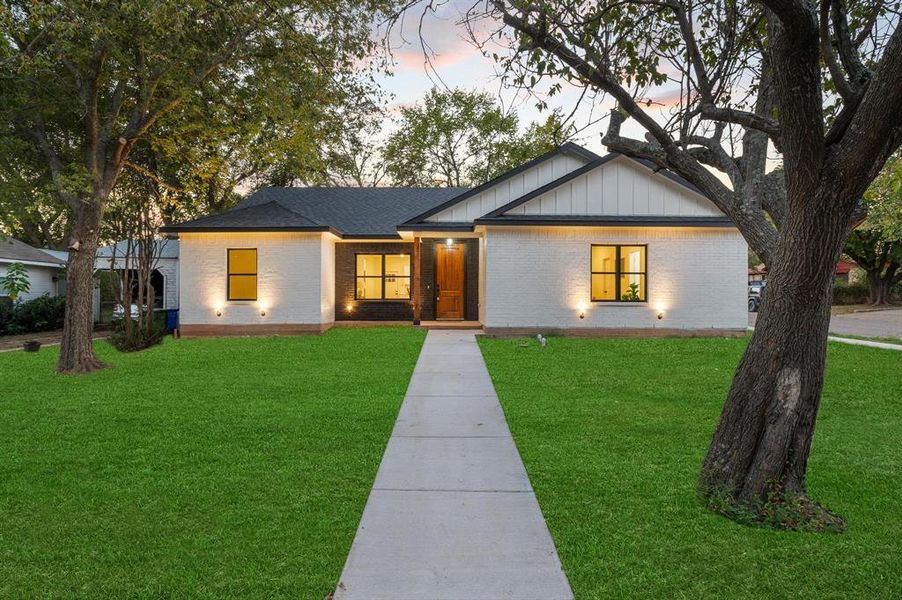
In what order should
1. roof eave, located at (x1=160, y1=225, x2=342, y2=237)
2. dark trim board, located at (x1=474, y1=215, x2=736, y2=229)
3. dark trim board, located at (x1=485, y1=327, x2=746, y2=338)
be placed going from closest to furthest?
dark trim board, located at (x1=474, y1=215, x2=736, y2=229) < dark trim board, located at (x1=485, y1=327, x2=746, y2=338) < roof eave, located at (x1=160, y1=225, x2=342, y2=237)

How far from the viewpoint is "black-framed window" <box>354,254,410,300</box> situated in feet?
55.1

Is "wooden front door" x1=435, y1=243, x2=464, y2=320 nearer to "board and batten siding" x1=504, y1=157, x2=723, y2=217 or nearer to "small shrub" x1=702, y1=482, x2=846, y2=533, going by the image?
"board and batten siding" x1=504, y1=157, x2=723, y2=217

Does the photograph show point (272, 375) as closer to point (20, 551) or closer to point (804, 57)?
point (20, 551)

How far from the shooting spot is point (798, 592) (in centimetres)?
249

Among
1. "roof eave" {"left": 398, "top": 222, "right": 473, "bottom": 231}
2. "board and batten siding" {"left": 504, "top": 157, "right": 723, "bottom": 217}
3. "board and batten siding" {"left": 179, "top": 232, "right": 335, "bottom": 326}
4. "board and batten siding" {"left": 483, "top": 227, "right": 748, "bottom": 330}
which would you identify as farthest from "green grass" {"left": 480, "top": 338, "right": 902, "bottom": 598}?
"board and batten siding" {"left": 179, "top": 232, "right": 335, "bottom": 326}

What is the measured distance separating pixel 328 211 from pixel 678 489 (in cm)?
1563

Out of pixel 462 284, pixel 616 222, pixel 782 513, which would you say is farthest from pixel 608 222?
pixel 782 513

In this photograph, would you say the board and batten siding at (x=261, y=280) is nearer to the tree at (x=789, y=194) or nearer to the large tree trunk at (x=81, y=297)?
the large tree trunk at (x=81, y=297)

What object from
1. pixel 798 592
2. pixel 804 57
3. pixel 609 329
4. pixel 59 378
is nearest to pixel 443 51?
pixel 804 57

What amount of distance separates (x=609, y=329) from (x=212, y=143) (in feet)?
34.7

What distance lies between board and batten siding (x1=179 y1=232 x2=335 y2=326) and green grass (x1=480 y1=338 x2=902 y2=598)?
323 inches

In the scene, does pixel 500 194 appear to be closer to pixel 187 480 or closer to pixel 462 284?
pixel 462 284

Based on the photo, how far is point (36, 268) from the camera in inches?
767

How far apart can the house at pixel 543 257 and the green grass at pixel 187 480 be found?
6.29 metres
